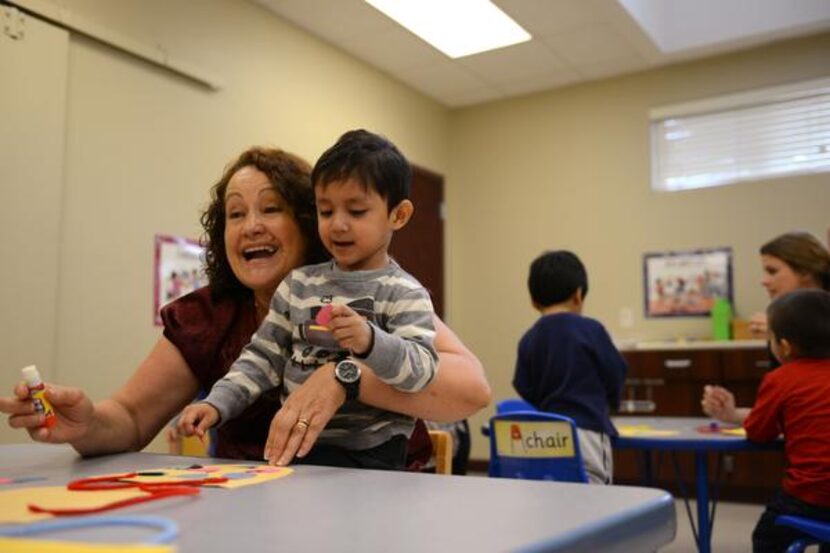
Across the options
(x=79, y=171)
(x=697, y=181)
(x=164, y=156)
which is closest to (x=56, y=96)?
(x=79, y=171)

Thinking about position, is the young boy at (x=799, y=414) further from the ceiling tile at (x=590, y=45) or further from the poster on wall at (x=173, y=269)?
the ceiling tile at (x=590, y=45)

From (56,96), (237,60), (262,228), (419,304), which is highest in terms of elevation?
(237,60)

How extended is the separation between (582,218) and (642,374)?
144 cm

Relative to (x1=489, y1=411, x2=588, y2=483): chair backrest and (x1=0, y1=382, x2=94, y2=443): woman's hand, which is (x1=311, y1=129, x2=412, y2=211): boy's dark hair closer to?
(x1=0, y1=382, x2=94, y2=443): woman's hand

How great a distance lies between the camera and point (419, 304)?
47.6 inches

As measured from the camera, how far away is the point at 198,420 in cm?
111

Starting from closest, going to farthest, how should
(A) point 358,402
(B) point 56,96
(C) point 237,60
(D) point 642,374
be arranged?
(A) point 358,402, (B) point 56,96, (C) point 237,60, (D) point 642,374

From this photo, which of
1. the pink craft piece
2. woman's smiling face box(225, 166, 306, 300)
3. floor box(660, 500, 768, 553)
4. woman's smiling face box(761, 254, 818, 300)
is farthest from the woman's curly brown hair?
floor box(660, 500, 768, 553)

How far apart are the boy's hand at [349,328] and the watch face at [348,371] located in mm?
95

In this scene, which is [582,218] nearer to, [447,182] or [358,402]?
[447,182]

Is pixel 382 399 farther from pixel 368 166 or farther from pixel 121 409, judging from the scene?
pixel 121 409

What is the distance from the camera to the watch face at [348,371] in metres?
1.07

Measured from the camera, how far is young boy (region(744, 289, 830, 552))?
6.98 ft

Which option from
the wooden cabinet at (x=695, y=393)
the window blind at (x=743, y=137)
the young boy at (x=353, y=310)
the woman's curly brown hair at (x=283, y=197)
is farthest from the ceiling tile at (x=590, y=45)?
the young boy at (x=353, y=310)
